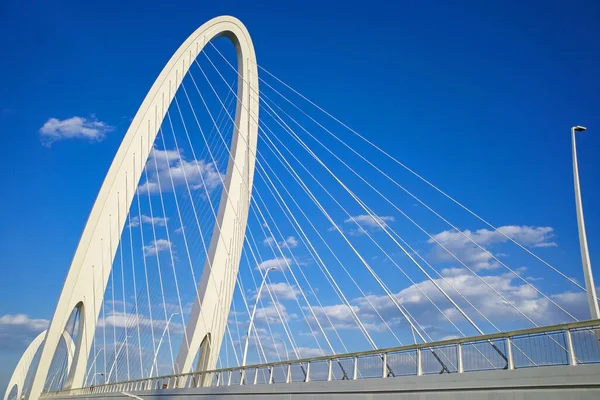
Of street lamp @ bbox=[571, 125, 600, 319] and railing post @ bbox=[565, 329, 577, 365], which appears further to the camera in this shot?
street lamp @ bbox=[571, 125, 600, 319]

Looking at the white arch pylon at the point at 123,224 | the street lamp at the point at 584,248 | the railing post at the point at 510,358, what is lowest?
the railing post at the point at 510,358

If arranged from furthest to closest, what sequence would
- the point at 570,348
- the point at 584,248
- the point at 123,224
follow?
the point at 123,224
the point at 584,248
the point at 570,348

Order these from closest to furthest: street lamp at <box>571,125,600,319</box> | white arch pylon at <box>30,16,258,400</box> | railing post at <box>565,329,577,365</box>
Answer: railing post at <box>565,329,577,365</box>
street lamp at <box>571,125,600,319</box>
white arch pylon at <box>30,16,258,400</box>

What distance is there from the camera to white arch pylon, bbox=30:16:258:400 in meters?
25.5

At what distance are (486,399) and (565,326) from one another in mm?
1624

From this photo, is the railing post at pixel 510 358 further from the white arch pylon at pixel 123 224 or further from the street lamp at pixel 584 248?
the white arch pylon at pixel 123 224

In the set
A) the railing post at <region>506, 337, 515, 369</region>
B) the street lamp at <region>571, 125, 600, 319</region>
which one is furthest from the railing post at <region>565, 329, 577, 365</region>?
the street lamp at <region>571, 125, 600, 319</region>

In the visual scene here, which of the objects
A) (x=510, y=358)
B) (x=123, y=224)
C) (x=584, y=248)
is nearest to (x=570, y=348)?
(x=510, y=358)

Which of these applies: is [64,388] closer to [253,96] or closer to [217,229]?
[217,229]

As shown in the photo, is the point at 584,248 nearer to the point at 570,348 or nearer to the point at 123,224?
the point at 570,348

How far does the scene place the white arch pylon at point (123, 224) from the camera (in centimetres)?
2552

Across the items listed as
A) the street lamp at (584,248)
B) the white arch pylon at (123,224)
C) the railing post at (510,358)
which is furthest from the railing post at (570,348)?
the white arch pylon at (123,224)

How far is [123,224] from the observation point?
26.7m

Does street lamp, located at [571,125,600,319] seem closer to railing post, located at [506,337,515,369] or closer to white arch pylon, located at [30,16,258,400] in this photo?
railing post, located at [506,337,515,369]
